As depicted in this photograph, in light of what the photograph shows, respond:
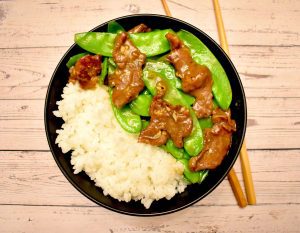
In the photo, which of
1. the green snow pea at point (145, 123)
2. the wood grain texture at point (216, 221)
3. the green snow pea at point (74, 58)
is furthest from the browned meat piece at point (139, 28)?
the wood grain texture at point (216, 221)

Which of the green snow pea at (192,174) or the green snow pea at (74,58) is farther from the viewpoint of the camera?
the green snow pea at (74,58)

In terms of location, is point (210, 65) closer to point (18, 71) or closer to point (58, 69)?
point (58, 69)

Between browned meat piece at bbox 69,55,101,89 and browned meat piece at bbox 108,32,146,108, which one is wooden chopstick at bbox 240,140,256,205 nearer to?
browned meat piece at bbox 108,32,146,108

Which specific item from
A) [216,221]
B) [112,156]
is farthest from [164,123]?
[216,221]

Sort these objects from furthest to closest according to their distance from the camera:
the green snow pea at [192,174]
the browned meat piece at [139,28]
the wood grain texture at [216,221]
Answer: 1. the wood grain texture at [216,221]
2. the browned meat piece at [139,28]
3. the green snow pea at [192,174]

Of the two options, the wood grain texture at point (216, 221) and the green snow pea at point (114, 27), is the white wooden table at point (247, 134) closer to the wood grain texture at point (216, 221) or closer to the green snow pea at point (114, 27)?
the wood grain texture at point (216, 221)

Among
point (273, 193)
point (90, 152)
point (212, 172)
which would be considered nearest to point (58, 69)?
point (90, 152)
